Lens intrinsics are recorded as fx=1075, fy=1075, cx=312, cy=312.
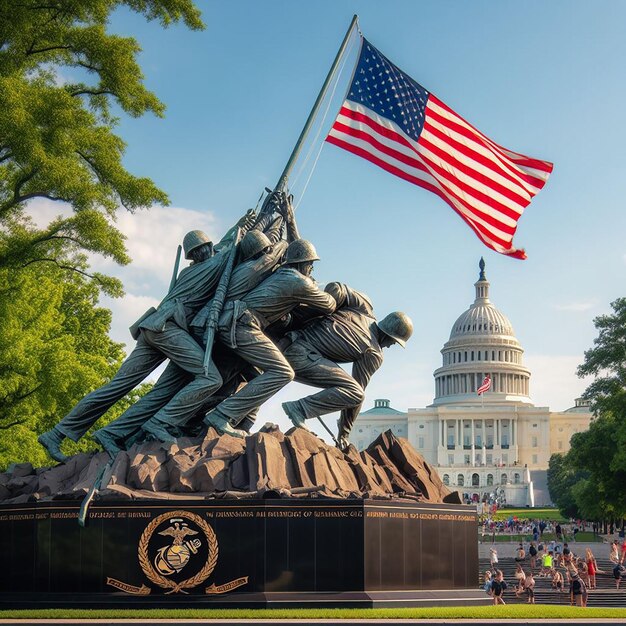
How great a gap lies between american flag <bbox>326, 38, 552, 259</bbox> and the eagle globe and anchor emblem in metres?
7.22

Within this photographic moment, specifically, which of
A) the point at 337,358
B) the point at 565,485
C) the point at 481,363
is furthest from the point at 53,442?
the point at 481,363

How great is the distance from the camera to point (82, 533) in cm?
1441

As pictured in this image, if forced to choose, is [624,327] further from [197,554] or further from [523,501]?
[523,501]

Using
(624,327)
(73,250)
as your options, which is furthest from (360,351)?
(624,327)

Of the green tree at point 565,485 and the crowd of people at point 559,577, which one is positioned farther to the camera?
the green tree at point 565,485

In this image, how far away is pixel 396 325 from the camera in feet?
57.9

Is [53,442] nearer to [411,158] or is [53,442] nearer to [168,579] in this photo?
[168,579]

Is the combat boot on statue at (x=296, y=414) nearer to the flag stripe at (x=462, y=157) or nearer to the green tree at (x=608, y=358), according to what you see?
the flag stripe at (x=462, y=157)

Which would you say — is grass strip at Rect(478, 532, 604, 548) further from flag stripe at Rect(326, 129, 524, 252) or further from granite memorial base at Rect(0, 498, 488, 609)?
granite memorial base at Rect(0, 498, 488, 609)

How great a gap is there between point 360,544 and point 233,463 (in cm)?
220

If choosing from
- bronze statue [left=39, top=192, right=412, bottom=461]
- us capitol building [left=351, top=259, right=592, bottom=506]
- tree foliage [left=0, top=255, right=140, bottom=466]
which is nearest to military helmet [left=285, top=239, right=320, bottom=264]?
bronze statue [left=39, top=192, right=412, bottom=461]

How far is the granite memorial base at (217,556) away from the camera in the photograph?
46.0 feet

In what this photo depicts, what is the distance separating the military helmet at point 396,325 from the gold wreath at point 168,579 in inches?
200

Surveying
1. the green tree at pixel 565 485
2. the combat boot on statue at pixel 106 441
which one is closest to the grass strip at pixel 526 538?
the green tree at pixel 565 485
